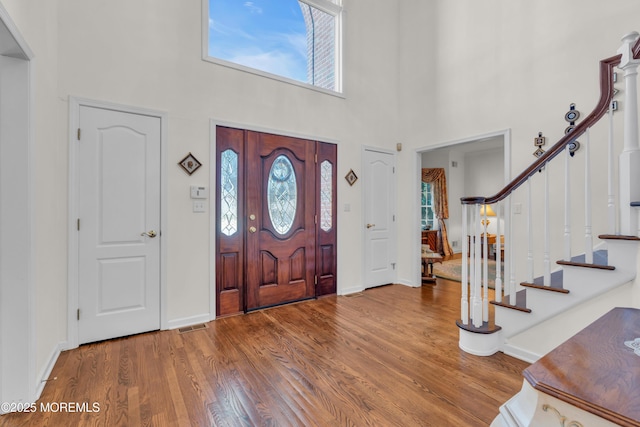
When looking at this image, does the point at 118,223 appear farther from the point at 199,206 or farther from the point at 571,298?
the point at 571,298

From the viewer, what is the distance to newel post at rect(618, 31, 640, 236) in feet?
5.96

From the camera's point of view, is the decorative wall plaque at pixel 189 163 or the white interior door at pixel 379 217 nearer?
the decorative wall plaque at pixel 189 163

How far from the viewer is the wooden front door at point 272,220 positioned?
325cm

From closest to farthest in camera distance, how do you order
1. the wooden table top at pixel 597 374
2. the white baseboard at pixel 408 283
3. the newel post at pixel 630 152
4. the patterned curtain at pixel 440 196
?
1. the wooden table top at pixel 597 374
2. the newel post at pixel 630 152
3. the white baseboard at pixel 408 283
4. the patterned curtain at pixel 440 196

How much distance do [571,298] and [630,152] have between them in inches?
39.7

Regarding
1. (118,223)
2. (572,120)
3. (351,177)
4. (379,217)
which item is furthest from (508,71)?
(118,223)

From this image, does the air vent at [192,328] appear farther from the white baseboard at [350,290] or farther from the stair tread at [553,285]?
the stair tread at [553,285]

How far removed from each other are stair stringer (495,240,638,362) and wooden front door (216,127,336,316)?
2122 mm

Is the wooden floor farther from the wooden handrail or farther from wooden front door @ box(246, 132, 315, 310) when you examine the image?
the wooden handrail

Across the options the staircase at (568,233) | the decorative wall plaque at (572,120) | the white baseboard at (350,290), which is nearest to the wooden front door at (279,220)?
the white baseboard at (350,290)

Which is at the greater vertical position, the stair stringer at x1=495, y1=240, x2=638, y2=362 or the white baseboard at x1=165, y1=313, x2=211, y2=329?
the stair stringer at x1=495, y1=240, x2=638, y2=362

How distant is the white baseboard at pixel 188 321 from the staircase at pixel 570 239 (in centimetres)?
245

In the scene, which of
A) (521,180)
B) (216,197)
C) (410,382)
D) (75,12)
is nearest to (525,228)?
(521,180)

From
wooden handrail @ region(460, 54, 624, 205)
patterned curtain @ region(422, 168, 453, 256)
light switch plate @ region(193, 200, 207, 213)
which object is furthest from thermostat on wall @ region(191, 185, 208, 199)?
patterned curtain @ region(422, 168, 453, 256)
